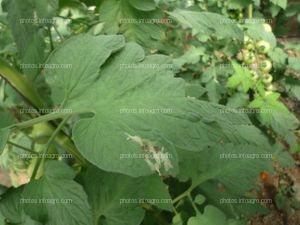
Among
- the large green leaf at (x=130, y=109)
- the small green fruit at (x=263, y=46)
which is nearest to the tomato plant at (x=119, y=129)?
the large green leaf at (x=130, y=109)

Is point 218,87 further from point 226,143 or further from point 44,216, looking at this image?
point 44,216

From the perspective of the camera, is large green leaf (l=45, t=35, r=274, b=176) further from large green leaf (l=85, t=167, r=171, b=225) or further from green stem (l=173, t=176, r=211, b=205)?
green stem (l=173, t=176, r=211, b=205)

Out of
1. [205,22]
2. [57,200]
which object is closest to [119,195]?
[57,200]

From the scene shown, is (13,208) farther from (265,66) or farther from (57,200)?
(265,66)

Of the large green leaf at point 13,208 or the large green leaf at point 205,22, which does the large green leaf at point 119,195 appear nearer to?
the large green leaf at point 13,208

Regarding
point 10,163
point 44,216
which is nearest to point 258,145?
point 44,216

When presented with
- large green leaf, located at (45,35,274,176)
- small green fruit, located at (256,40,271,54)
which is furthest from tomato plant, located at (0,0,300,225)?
small green fruit, located at (256,40,271,54)
